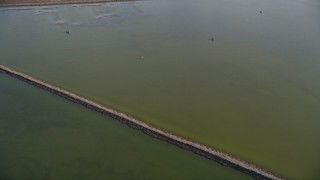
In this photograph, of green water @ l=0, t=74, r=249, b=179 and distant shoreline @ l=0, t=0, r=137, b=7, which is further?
distant shoreline @ l=0, t=0, r=137, b=7

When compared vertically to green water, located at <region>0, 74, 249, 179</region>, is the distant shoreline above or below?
above

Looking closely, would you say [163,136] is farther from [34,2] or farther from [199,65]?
[34,2]

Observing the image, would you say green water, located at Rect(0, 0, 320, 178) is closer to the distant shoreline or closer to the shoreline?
the shoreline

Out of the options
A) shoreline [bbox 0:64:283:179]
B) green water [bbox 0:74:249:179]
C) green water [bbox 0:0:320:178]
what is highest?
green water [bbox 0:0:320:178]

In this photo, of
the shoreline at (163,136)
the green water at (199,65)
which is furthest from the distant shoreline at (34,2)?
the shoreline at (163,136)

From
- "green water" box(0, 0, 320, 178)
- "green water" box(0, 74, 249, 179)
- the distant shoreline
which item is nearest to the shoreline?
Result: "green water" box(0, 74, 249, 179)

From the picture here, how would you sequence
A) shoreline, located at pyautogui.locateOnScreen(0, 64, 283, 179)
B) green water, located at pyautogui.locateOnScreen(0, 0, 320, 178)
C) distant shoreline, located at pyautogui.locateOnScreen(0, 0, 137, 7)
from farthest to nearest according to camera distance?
distant shoreline, located at pyautogui.locateOnScreen(0, 0, 137, 7)
green water, located at pyautogui.locateOnScreen(0, 0, 320, 178)
shoreline, located at pyautogui.locateOnScreen(0, 64, 283, 179)

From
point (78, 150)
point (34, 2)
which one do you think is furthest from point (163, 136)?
point (34, 2)

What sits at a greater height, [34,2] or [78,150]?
[34,2]
